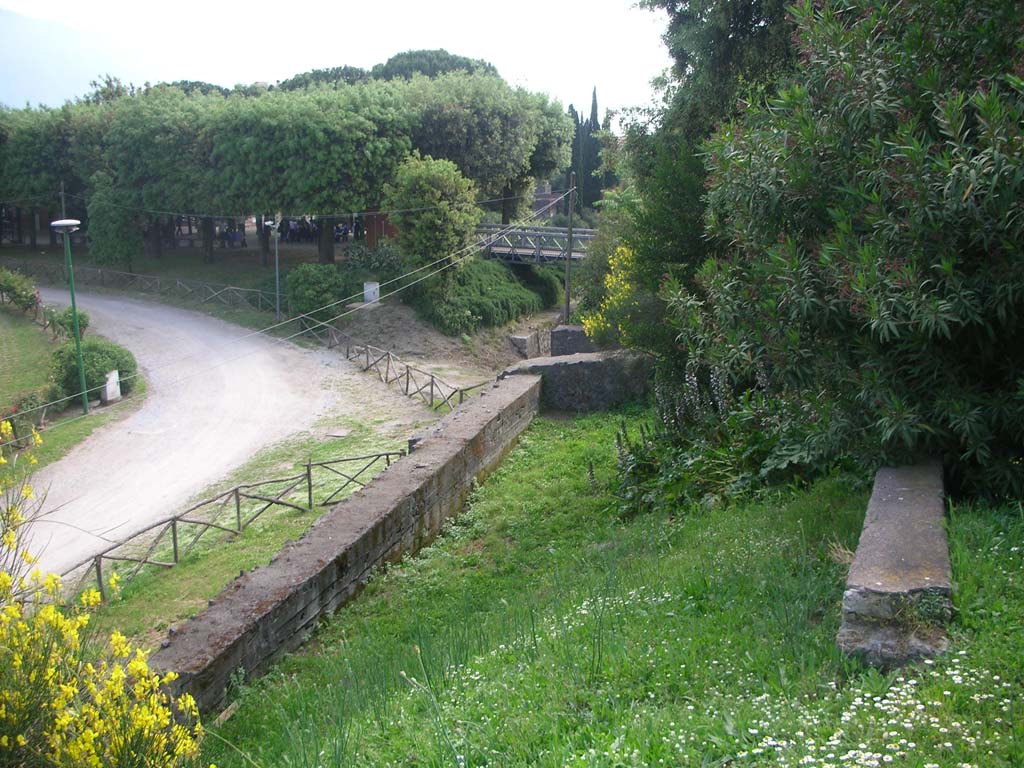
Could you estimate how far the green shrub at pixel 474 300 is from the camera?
3022cm

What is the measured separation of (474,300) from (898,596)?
27639 millimetres

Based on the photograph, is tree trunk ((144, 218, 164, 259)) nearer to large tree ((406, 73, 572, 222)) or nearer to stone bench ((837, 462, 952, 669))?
large tree ((406, 73, 572, 222))

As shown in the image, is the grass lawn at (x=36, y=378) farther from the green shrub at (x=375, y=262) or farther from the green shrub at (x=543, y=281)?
the green shrub at (x=543, y=281)

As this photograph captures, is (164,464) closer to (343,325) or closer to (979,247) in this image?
(343,325)

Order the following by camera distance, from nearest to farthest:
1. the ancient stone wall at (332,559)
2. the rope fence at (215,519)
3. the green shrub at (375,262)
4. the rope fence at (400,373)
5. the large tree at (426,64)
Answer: the ancient stone wall at (332,559), the rope fence at (215,519), the rope fence at (400,373), the green shrub at (375,262), the large tree at (426,64)

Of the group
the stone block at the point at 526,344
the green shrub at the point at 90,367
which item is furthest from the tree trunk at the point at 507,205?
the green shrub at the point at 90,367

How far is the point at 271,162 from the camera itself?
1256 inches

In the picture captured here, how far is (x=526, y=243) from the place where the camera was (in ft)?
120

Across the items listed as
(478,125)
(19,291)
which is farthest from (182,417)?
(478,125)

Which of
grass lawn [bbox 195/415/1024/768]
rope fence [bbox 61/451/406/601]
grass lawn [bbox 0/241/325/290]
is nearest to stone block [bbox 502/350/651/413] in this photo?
rope fence [bbox 61/451/406/601]

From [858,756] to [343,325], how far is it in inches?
1085

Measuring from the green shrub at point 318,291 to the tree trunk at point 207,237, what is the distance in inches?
306

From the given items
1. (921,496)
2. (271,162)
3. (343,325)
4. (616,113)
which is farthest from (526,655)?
(271,162)

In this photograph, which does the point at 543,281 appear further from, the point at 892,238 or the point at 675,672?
the point at 675,672
